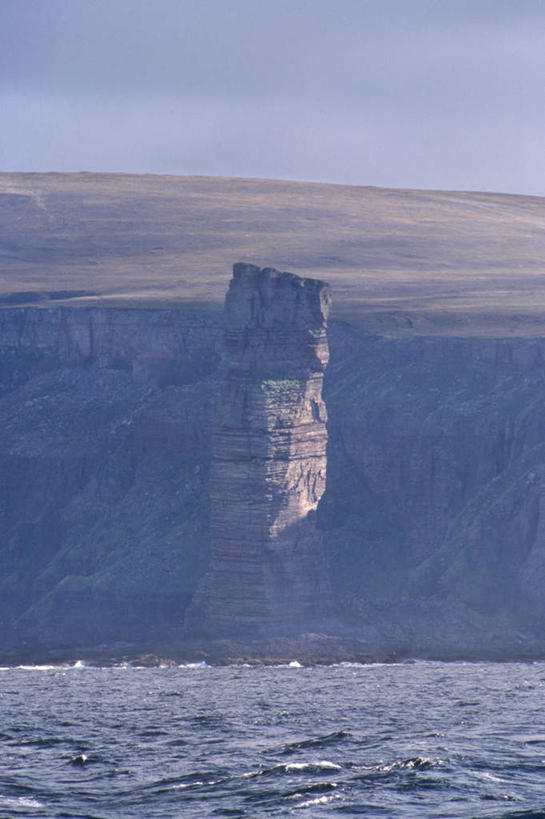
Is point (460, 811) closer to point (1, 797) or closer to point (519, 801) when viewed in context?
point (519, 801)

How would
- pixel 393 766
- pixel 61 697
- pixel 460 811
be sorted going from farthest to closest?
pixel 61 697
pixel 393 766
pixel 460 811

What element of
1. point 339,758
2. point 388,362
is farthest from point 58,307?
point 339,758

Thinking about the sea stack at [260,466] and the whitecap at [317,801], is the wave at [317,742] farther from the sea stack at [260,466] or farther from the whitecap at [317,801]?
the sea stack at [260,466]

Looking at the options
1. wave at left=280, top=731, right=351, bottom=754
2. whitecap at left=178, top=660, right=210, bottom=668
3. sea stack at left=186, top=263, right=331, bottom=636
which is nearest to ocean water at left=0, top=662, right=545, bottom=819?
wave at left=280, top=731, right=351, bottom=754

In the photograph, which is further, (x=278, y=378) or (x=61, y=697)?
(x=278, y=378)

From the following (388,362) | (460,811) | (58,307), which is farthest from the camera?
(58,307)
